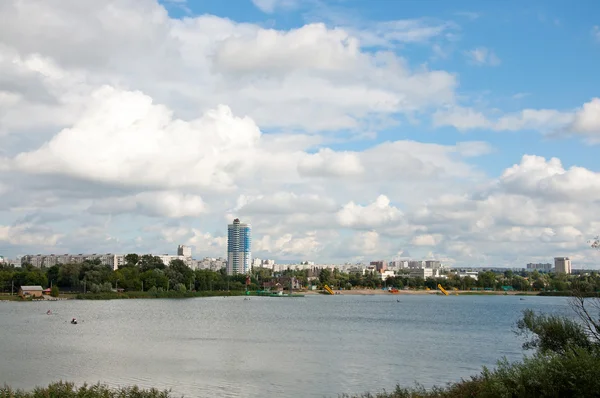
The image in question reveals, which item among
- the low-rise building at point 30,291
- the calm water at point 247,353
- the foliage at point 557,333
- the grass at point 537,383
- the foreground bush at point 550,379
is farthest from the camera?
the low-rise building at point 30,291

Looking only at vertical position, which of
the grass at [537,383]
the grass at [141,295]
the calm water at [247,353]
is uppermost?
the grass at [537,383]

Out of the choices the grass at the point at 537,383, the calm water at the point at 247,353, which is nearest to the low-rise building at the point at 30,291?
the calm water at the point at 247,353

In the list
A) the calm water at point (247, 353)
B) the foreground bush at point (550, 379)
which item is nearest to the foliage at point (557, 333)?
the foreground bush at point (550, 379)

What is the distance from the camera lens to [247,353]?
2136 inches

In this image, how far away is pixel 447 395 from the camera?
26344 millimetres

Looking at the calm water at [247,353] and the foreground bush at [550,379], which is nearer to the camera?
the foreground bush at [550,379]

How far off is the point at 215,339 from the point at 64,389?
43.4m

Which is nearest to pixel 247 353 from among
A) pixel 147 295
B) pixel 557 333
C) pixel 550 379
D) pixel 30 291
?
pixel 557 333

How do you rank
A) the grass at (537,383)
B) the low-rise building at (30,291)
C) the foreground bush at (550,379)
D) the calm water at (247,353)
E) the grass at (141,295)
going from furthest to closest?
the grass at (141,295) < the low-rise building at (30,291) < the calm water at (247,353) < the grass at (537,383) < the foreground bush at (550,379)

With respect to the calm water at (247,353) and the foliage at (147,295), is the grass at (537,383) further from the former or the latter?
the foliage at (147,295)

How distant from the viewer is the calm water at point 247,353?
1560 inches

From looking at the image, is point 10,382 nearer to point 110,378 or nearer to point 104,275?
point 110,378

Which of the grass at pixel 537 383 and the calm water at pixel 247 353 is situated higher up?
the grass at pixel 537 383

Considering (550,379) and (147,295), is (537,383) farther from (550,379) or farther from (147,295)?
(147,295)
